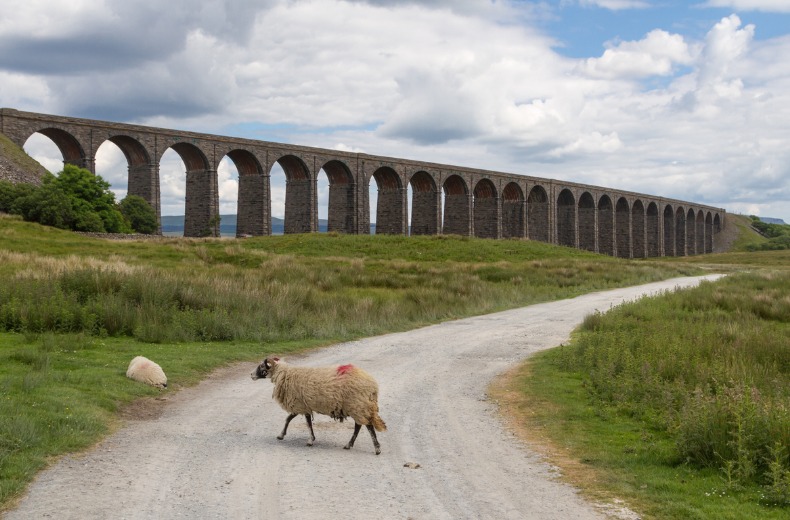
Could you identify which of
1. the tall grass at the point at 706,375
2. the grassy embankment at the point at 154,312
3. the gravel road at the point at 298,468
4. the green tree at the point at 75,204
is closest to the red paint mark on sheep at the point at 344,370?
the gravel road at the point at 298,468

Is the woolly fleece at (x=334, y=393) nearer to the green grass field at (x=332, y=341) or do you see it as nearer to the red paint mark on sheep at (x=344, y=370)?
the red paint mark on sheep at (x=344, y=370)

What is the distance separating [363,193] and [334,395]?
61.5 m

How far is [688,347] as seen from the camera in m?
13.4

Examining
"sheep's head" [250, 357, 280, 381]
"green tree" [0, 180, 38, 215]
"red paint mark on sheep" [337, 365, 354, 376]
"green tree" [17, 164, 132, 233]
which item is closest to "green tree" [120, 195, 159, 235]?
"green tree" [17, 164, 132, 233]

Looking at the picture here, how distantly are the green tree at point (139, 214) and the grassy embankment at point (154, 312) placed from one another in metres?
11.2

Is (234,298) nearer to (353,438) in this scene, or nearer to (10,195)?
(353,438)

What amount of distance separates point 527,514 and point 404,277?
25708 millimetres

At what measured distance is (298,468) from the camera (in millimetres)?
7273

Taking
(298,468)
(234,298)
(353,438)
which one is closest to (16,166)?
(234,298)

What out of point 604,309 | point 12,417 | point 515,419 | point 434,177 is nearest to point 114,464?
point 12,417

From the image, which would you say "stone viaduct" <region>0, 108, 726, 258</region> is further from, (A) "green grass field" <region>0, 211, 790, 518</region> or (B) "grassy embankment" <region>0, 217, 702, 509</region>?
(A) "green grass field" <region>0, 211, 790, 518</region>

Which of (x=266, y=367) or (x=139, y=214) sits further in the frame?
(x=139, y=214)

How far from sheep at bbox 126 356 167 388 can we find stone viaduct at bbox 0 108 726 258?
40289 millimetres

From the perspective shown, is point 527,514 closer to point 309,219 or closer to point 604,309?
point 604,309
